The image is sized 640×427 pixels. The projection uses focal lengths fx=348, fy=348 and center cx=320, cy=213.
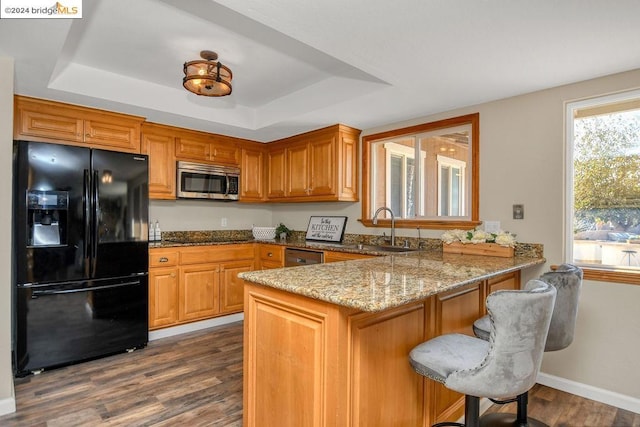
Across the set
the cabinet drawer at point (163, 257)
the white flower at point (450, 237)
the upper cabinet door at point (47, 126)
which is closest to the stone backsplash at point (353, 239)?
the white flower at point (450, 237)

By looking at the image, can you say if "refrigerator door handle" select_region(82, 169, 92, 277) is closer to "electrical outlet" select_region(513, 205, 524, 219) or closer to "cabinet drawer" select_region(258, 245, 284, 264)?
"cabinet drawer" select_region(258, 245, 284, 264)

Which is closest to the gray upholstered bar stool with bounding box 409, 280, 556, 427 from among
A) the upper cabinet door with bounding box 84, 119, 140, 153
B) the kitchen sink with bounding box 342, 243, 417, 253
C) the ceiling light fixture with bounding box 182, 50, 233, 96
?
the kitchen sink with bounding box 342, 243, 417, 253

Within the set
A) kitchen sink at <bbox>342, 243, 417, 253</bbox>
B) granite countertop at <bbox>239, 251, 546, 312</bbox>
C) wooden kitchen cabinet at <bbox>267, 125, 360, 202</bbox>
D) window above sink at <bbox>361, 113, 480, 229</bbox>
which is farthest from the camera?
wooden kitchen cabinet at <bbox>267, 125, 360, 202</bbox>

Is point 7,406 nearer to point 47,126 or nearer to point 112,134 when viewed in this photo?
point 47,126

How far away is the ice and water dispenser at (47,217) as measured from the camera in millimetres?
2629

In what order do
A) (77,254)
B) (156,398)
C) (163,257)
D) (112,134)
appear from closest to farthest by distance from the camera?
(156,398) < (77,254) < (112,134) < (163,257)

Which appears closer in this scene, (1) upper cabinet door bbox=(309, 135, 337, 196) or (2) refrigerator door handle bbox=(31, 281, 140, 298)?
(2) refrigerator door handle bbox=(31, 281, 140, 298)

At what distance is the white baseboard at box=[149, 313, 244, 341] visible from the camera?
11.4 feet

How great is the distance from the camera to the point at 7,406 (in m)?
2.14

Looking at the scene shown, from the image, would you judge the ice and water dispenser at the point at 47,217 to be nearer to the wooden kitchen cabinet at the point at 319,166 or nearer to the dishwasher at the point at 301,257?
the dishwasher at the point at 301,257

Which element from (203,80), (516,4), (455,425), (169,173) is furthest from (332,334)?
(169,173)

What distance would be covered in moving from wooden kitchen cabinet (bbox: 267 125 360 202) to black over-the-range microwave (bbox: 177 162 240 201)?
0.58 m

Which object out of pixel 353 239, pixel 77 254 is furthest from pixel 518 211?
pixel 77 254

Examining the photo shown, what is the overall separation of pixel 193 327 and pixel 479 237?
9.78 ft
